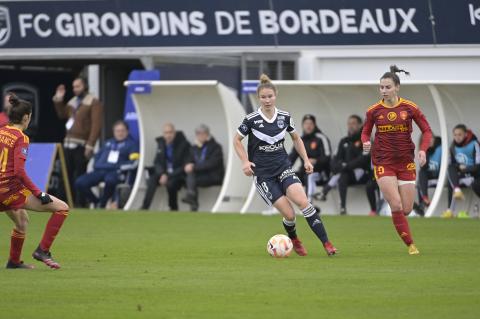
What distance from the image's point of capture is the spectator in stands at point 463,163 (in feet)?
70.1

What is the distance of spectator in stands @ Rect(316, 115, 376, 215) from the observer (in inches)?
880

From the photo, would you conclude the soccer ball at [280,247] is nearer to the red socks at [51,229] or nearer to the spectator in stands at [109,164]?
the red socks at [51,229]

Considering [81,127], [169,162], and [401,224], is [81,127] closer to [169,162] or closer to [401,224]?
[169,162]

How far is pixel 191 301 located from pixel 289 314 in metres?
1.15

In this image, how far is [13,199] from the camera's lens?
12.1m

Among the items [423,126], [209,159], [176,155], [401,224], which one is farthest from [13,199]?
[176,155]

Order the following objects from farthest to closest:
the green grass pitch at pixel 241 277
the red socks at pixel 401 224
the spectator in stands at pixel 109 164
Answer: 1. the spectator in stands at pixel 109 164
2. the red socks at pixel 401 224
3. the green grass pitch at pixel 241 277

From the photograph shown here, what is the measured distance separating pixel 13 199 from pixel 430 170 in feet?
37.9

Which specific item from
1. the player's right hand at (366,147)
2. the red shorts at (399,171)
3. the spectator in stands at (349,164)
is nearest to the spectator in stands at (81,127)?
the spectator in stands at (349,164)

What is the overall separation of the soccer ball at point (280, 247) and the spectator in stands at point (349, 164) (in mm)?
8724

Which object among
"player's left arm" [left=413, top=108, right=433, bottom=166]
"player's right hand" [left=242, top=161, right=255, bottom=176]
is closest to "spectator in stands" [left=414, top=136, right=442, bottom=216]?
"player's left arm" [left=413, top=108, right=433, bottom=166]

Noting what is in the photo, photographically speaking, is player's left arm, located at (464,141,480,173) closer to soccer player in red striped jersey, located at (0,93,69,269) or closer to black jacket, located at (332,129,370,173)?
black jacket, located at (332,129,370,173)

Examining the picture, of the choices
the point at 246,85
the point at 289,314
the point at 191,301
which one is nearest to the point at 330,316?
the point at 289,314

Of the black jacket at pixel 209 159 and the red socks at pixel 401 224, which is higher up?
the black jacket at pixel 209 159
